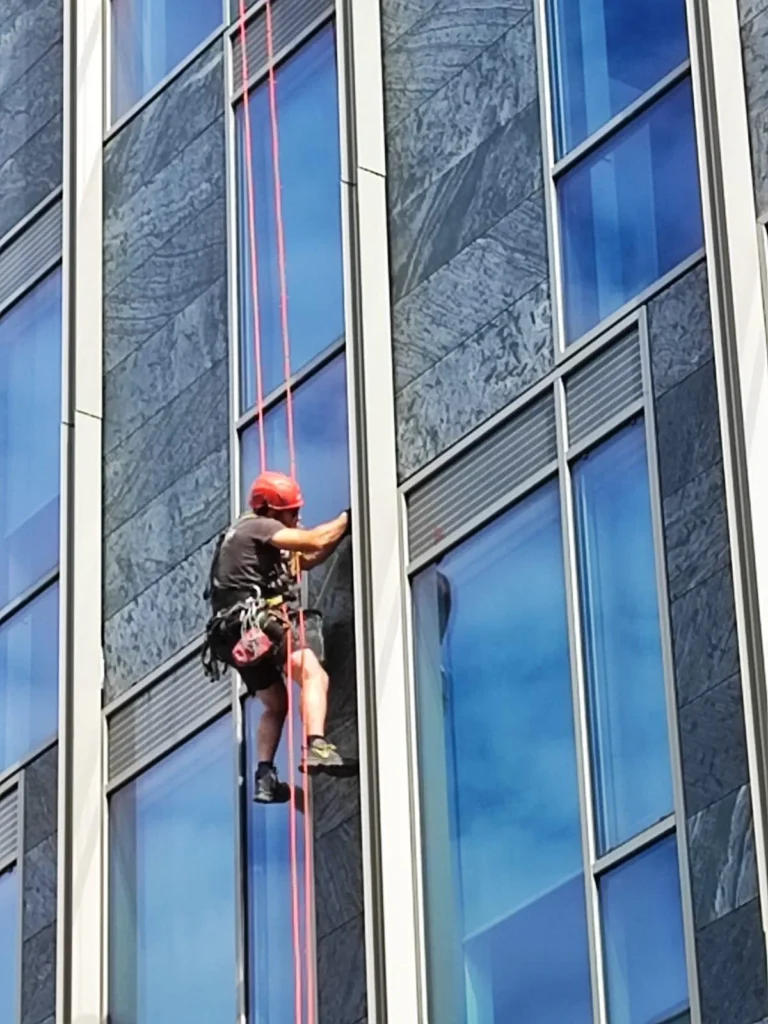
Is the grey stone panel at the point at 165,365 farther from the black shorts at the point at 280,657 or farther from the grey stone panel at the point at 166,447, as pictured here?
the black shorts at the point at 280,657

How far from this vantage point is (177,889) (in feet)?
58.9

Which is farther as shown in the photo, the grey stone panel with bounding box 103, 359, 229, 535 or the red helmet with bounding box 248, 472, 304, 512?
the grey stone panel with bounding box 103, 359, 229, 535

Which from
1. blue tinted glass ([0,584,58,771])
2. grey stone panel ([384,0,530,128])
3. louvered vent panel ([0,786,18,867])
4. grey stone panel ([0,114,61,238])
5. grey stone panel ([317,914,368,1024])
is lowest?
grey stone panel ([317,914,368,1024])

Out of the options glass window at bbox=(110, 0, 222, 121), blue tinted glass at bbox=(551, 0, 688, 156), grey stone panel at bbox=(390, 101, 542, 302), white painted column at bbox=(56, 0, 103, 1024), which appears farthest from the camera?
glass window at bbox=(110, 0, 222, 121)

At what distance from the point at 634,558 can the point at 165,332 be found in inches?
196

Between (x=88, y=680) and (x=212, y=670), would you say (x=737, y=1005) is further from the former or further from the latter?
(x=88, y=680)

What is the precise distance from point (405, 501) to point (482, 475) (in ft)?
2.27

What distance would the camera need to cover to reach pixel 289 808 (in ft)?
55.8

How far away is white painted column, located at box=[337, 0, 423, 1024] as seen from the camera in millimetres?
15875

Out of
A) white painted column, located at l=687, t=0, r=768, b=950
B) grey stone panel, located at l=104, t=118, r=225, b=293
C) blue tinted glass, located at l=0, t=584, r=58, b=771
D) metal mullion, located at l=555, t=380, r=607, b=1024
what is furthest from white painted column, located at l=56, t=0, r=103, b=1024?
white painted column, located at l=687, t=0, r=768, b=950

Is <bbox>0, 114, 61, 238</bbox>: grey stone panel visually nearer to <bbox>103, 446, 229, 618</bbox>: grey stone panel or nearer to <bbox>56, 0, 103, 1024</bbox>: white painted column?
<bbox>56, 0, 103, 1024</bbox>: white painted column

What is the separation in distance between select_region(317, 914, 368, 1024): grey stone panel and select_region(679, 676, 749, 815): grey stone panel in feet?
8.19

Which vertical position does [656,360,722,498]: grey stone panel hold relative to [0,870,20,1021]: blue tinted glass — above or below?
above

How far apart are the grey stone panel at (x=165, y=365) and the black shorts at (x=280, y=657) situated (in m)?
2.31
